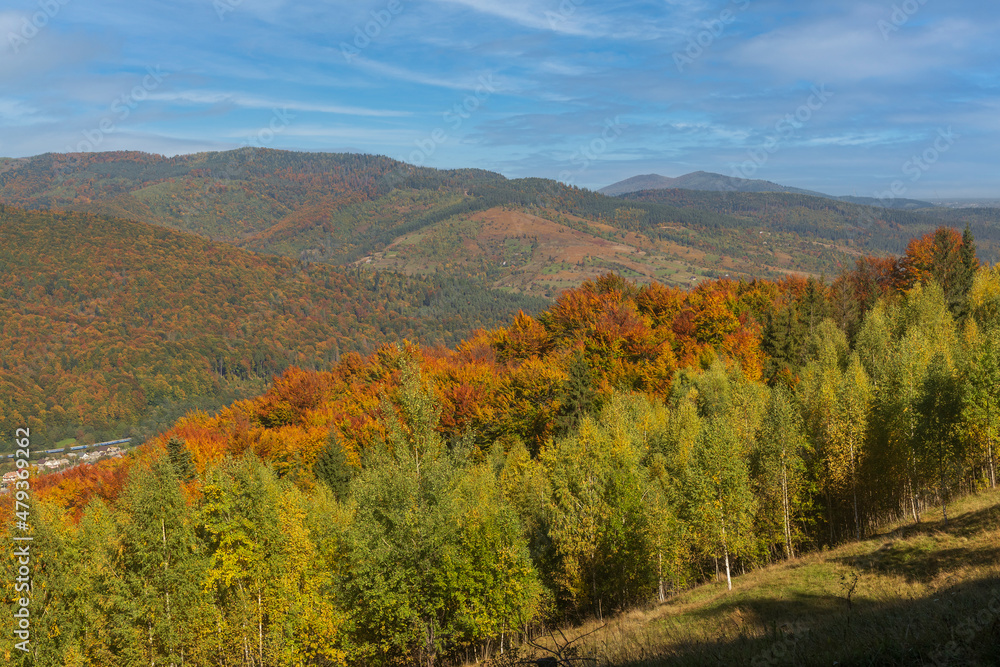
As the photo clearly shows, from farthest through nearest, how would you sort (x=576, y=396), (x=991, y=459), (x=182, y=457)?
1. (x=182, y=457)
2. (x=576, y=396)
3. (x=991, y=459)

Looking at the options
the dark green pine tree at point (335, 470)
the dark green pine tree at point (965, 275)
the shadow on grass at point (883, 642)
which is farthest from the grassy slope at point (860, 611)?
the dark green pine tree at point (965, 275)

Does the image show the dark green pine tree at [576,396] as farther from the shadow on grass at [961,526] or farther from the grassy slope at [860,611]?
the shadow on grass at [961,526]

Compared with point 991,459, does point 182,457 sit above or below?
below

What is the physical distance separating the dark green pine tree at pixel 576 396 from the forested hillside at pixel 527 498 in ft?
0.75

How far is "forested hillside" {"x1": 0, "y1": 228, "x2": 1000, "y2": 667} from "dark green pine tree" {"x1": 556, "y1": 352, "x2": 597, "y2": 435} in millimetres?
230

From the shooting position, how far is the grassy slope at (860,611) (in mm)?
10062

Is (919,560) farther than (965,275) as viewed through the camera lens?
No

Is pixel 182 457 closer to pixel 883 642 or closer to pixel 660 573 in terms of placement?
pixel 660 573

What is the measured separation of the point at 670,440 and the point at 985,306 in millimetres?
50835

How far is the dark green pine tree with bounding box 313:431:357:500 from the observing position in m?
63.8

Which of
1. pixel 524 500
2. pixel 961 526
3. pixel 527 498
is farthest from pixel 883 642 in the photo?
pixel 524 500

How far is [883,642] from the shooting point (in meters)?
10.3

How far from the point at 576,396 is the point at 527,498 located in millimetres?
18648

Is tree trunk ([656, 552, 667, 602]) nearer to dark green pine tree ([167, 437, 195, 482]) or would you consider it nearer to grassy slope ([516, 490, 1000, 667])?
grassy slope ([516, 490, 1000, 667])
